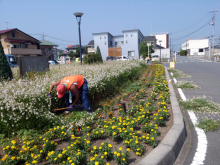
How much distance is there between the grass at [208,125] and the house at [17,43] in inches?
1295

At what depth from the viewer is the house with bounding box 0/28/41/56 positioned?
30766 mm

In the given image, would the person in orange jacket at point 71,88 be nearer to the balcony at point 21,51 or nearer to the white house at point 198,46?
the balcony at point 21,51

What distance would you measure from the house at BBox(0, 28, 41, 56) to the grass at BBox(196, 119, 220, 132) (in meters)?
32.9

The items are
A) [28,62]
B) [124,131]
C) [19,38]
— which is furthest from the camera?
[19,38]

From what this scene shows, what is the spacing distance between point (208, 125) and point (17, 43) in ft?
115

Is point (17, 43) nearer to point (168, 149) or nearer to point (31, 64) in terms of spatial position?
point (31, 64)

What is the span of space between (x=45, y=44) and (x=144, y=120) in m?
44.2

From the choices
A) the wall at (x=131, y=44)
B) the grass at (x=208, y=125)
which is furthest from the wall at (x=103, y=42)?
the grass at (x=208, y=125)

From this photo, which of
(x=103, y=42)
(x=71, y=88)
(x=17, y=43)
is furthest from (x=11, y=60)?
(x=103, y=42)

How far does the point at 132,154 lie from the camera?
2898mm

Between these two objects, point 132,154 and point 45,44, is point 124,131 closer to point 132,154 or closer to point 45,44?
point 132,154

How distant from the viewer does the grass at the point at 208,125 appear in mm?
4045

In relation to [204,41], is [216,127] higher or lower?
lower

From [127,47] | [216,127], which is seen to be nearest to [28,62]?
[216,127]
